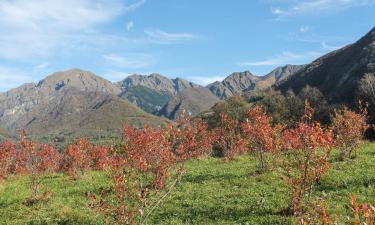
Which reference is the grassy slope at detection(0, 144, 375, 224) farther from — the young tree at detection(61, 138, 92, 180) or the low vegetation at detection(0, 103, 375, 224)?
the young tree at detection(61, 138, 92, 180)

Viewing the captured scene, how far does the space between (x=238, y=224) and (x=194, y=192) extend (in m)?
7.00

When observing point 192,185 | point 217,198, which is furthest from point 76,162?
point 217,198

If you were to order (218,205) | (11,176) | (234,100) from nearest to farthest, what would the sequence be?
1. (218,205)
2. (11,176)
3. (234,100)

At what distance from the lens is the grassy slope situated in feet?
63.7

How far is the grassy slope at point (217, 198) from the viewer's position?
765 inches

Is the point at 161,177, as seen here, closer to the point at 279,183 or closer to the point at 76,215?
the point at 76,215

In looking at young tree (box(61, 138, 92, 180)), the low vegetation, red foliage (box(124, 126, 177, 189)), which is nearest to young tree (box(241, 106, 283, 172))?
the low vegetation

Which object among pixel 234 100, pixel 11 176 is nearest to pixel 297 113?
pixel 234 100

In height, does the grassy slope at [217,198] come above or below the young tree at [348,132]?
below

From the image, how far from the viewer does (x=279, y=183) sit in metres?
24.9

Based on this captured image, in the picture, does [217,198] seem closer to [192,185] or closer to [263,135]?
[192,185]

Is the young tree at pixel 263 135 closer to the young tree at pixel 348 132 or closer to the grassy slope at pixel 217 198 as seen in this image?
the grassy slope at pixel 217 198

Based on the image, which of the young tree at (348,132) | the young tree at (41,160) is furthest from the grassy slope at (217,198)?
the young tree at (41,160)

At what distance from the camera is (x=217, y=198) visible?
2270 centimetres
